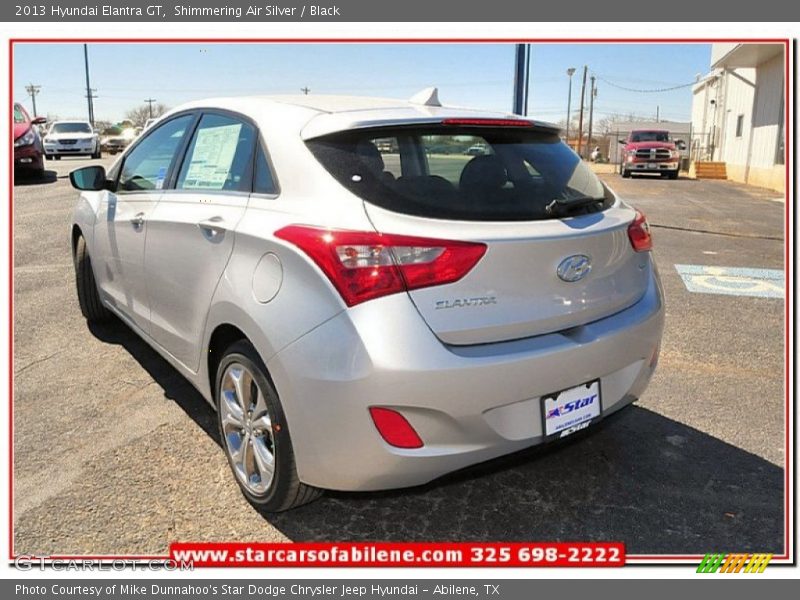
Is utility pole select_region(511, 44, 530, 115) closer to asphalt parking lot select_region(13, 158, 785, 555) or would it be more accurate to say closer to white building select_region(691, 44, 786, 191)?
asphalt parking lot select_region(13, 158, 785, 555)

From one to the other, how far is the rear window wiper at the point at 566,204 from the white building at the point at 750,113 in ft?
65.8

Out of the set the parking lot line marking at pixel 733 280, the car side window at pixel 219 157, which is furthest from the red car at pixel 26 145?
the parking lot line marking at pixel 733 280

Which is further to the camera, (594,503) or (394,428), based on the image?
(594,503)

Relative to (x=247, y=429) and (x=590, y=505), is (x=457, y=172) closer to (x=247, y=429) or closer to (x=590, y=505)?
(x=247, y=429)

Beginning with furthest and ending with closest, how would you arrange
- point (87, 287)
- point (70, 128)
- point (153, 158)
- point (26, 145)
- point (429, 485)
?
point (70, 128)
point (26, 145)
point (87, 287)
point (153, 158)
point (429, 485)

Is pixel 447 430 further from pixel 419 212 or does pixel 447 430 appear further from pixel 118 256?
pixel 118 256

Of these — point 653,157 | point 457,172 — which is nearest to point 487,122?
point 457,172

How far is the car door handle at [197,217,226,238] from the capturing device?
2832mm

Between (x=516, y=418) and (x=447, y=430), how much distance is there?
268 millimetres

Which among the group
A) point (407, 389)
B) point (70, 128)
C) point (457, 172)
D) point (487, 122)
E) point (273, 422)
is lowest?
point (273, 422)

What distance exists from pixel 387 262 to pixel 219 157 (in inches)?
52.5

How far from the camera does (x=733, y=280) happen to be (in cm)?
706

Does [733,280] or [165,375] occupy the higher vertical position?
[733,280]

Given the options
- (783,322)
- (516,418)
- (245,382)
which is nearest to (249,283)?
(245,382)
